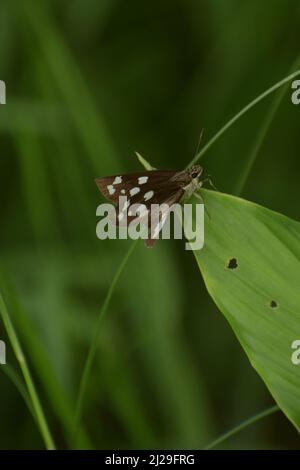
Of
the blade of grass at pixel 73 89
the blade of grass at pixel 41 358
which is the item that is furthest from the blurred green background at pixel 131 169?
the blade of grass at pixel 41 358

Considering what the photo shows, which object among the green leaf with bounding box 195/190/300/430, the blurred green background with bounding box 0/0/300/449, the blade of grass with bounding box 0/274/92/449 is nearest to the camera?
the green leaf with bounding box 195/190/300/430

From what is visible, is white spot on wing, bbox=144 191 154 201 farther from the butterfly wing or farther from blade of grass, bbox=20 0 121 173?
blade of grass, bbox=20 0 121 173

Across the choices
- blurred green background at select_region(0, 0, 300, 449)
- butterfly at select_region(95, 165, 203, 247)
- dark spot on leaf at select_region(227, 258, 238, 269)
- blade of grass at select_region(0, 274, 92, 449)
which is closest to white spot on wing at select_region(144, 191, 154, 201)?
butterfly at select_region(95, 165, 203, 247)

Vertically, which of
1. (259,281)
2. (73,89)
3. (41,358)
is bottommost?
(41,358)

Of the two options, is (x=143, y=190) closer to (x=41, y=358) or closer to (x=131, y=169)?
(x=41, y=358)

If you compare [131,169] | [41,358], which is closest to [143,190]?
[41,358]

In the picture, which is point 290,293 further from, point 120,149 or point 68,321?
point 120,149

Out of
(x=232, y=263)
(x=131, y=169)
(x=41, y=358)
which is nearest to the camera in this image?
(x=232, y=263)
